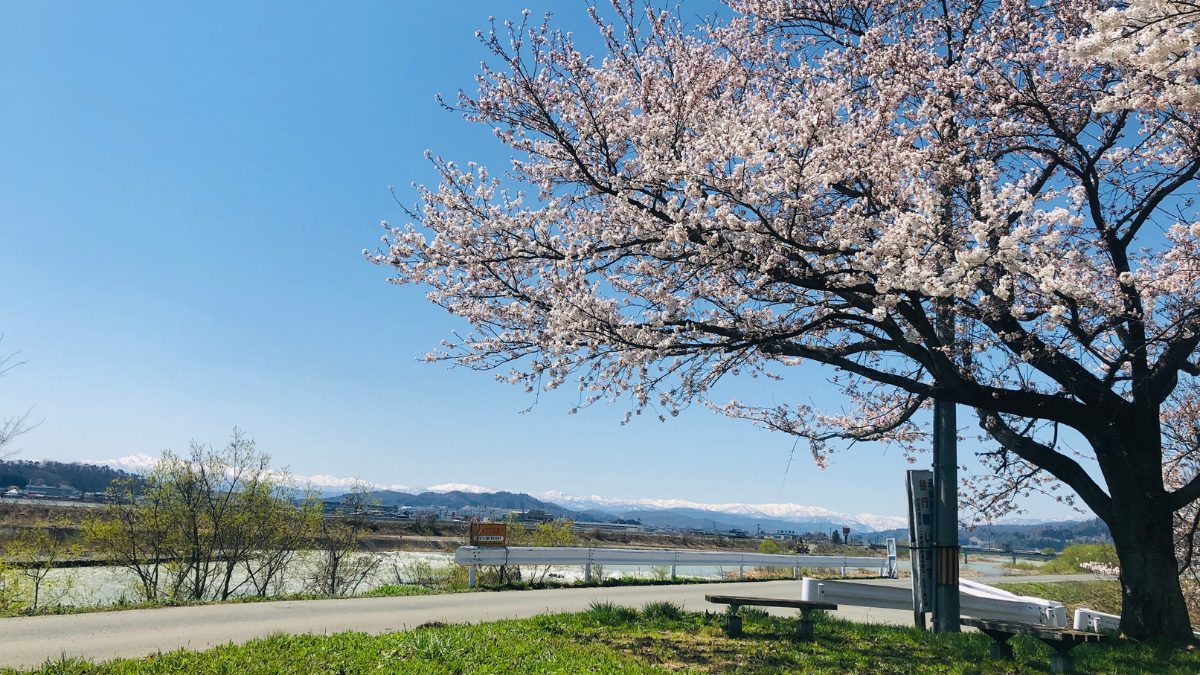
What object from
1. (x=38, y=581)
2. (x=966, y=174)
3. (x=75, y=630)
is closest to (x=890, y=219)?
(x=966, y=174)

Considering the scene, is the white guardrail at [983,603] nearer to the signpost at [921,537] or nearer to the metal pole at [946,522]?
the signpost at [921,537]

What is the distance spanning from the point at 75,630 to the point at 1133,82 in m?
11.4

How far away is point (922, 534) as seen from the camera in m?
10.7

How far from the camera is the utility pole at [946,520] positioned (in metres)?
10.4

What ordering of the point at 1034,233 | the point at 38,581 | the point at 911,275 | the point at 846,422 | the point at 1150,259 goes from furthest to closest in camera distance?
the point at 38,581 < the point at 846,422 < the point at 1150,259 < the point at 1034,233 < the point at 911,275

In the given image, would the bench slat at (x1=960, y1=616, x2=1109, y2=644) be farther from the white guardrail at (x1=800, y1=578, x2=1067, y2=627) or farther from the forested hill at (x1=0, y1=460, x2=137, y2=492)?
the forested hill at (x1=0, y1=460, x2=137, y2=492)

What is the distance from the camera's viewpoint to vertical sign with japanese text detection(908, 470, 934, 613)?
10.6 metres

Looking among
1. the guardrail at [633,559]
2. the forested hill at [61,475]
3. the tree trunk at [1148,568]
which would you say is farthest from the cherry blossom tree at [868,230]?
the forested hill at [61,475]

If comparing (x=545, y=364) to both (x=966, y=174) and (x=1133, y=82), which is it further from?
(x=1133, y=82)

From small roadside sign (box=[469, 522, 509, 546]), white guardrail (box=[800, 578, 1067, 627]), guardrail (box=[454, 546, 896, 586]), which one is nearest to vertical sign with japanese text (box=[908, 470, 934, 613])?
white guardrail (box=[800, 578, 1067, 627])

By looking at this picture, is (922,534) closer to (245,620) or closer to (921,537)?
(921,537)

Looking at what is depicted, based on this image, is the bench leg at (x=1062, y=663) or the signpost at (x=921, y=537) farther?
the signpost at (x=921, y=537)

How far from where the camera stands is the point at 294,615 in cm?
1048

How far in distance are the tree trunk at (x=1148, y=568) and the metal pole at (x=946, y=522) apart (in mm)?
1985
